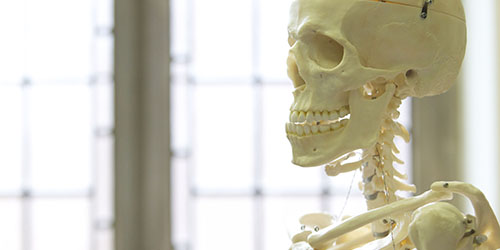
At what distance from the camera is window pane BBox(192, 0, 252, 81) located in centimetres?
225

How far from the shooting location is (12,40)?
2252mm

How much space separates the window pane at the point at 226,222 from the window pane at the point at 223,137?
6 cm

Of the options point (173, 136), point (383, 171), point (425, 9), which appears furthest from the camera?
point (173, 136)

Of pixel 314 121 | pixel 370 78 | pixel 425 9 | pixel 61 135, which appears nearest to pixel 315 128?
pixel 314 121

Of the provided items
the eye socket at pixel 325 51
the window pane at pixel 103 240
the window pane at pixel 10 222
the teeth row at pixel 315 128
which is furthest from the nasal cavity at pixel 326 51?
the window pane at pixel 10 222

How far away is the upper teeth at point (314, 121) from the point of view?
1.09 m

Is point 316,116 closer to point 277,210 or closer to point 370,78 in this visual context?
point 370,78

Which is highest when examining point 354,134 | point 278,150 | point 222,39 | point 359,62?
point 222,39

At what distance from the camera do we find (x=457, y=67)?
1114 mm

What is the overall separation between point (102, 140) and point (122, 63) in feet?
0.95

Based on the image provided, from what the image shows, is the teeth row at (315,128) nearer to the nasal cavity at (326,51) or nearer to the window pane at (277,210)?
the nasal cavity at (326,51)


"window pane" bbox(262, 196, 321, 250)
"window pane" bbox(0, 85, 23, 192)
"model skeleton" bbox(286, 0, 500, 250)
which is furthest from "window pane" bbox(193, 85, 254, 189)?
"model skeleton" bbox(286, 0, 500, 250)

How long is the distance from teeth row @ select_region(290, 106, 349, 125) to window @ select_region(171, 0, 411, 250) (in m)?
1.13

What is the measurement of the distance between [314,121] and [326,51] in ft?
0.42
